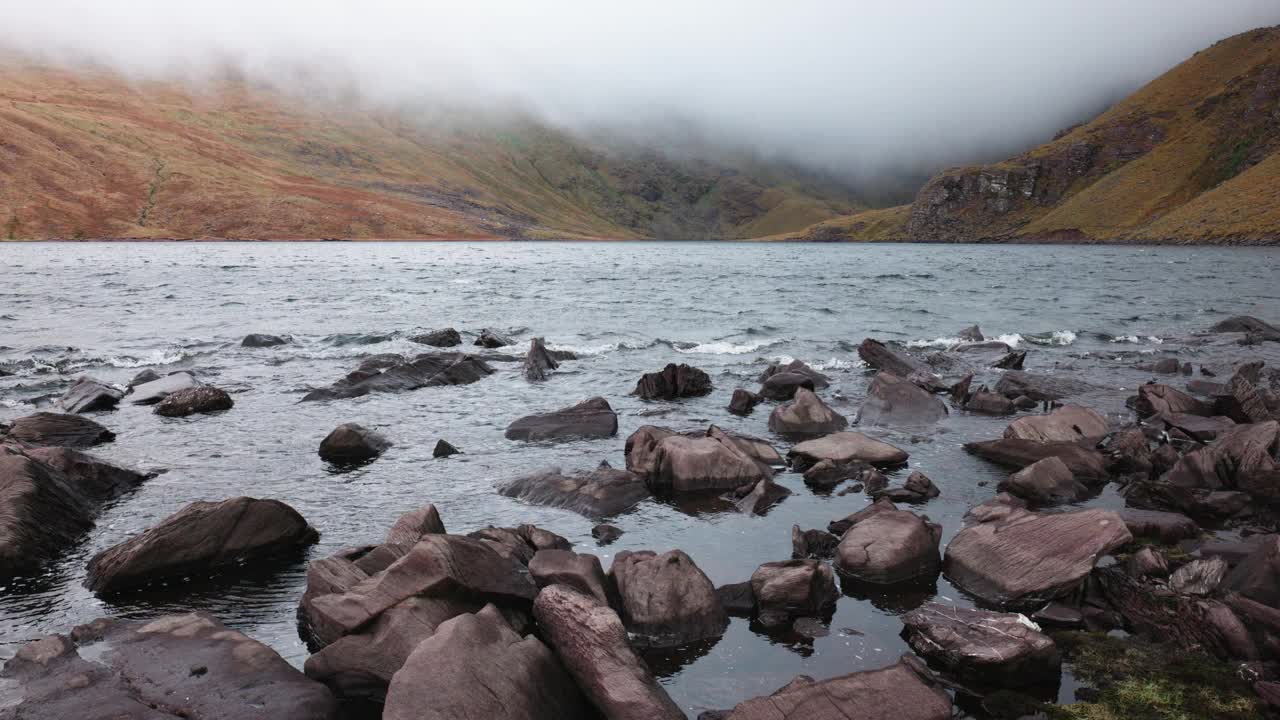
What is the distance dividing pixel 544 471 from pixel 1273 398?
66.6 ft

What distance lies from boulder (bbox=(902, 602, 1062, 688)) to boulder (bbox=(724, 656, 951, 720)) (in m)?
0.94

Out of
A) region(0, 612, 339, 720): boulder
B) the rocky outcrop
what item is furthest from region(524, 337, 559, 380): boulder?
region(0, 612, 339, 720): boulder

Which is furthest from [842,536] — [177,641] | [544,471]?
[177,641]

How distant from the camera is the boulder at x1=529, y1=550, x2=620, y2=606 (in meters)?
9.95

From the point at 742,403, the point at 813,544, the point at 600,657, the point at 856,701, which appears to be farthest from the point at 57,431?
the point at 856,701

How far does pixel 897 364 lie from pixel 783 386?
6919 mm

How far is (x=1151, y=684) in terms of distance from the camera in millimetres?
8367

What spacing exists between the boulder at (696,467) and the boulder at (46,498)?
34.6 ft

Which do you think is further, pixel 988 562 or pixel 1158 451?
pixel 1158 451

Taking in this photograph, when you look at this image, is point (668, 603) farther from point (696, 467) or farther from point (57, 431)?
point (57, 431)

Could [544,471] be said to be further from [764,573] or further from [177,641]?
[177,641]

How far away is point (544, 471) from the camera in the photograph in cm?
1681

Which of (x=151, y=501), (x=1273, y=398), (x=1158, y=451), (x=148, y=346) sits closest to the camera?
(x=151, y=501)

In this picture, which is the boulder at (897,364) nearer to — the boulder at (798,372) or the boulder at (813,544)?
the boulder at (798,372)
